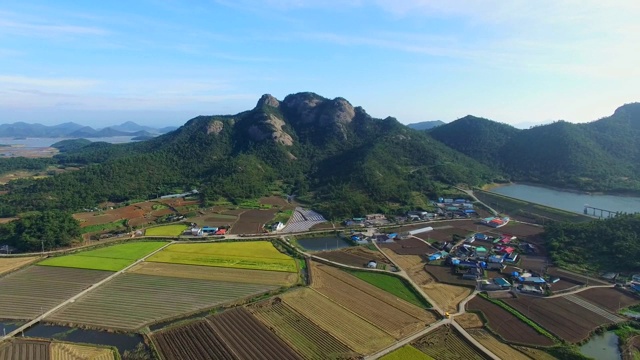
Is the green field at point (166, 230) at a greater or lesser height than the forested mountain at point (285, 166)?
lesser

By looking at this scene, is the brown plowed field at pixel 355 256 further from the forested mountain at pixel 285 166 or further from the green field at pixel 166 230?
the green field at pixel 166 230

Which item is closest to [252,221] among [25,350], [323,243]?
[323,243]

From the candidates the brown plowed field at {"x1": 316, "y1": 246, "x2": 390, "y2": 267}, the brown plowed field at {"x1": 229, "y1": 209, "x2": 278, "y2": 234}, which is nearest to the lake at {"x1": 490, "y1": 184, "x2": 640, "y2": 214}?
the brown plowed field at {"x1": 316, "y1": 246, "x2": 390, "y2": 267}

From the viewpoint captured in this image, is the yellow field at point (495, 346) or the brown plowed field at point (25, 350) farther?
the yellow field at point (495, 346)

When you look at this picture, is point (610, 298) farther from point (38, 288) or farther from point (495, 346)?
point (38, 288)

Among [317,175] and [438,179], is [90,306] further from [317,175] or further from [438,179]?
[438,179]

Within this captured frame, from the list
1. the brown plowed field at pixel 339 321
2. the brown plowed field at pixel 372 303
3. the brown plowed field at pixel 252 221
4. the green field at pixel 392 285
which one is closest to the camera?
the brown plowed field at pixel 339 321

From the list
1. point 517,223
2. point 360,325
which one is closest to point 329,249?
point 360,325

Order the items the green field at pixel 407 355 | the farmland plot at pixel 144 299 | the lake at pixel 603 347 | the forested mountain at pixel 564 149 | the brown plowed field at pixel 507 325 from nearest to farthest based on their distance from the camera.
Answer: the green field at pixel 407 355 < the lake at pixel 603 347 < the brown plowed field at pixel 507 325 < the farmland plot at pixel 144 299 < the forested mountain at pixel 564 149

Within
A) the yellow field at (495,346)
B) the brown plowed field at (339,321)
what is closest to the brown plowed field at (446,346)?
the yellow field at (495,346)
